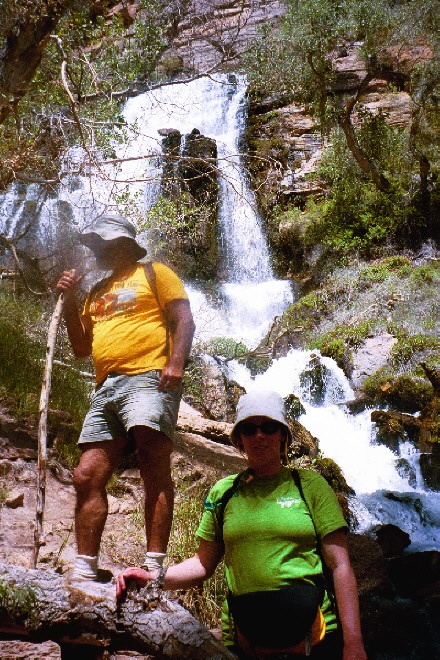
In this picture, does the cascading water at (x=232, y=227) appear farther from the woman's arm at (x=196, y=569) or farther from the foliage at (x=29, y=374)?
the woman's arm at (x=196, y=569)

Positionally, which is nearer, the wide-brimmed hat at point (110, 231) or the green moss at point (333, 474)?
the wide-brimmed hat at point (110, 231)

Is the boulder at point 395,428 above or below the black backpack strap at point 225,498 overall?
above

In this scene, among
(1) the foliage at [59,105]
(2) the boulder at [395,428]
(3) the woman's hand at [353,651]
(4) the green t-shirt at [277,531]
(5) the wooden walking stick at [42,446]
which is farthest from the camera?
(2) the boulder at [395,428]

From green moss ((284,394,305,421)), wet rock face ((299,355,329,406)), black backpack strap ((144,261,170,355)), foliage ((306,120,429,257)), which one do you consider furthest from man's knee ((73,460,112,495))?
foliage ((306,120,429,257))

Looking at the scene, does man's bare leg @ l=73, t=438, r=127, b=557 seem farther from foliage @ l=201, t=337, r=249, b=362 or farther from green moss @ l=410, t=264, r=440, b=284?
green moss @ l=410, t=264, r=440, b=284

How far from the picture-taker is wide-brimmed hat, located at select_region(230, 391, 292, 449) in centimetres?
187

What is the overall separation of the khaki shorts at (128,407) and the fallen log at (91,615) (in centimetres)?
86

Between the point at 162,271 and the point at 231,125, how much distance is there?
669 inches

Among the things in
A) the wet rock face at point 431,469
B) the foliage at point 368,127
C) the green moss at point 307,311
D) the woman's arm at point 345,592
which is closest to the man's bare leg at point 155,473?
the woman's arm at point 345,592

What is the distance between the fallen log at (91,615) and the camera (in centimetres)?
157

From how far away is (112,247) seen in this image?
2.97 meters

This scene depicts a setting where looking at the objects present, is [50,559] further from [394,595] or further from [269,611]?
[394,595]

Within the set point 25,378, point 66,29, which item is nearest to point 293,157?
point 66,29

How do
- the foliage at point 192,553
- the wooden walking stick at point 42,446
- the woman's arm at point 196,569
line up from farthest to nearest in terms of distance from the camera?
the foliage at point 192,553 < the wooden walking stick at point 42,446 < the woman's arm at point 196,569
